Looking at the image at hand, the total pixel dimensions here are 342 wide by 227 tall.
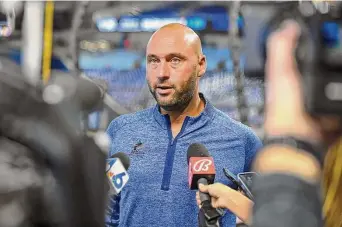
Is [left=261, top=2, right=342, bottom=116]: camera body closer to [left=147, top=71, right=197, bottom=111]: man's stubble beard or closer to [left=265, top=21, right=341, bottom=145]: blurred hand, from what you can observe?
[left=265, top=21, right=341, bottom=145]: blurred hand

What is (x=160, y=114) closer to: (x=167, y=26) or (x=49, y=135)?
(x=167, y=26)

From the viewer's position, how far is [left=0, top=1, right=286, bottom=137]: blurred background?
A: 2.92 m

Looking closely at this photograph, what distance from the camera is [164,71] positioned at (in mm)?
1418

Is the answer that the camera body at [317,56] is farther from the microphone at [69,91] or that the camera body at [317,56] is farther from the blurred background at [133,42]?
the blurred background at [133,42]

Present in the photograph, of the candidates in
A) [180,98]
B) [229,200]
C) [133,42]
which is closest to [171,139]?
[180,98]

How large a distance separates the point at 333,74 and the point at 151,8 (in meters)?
2.64

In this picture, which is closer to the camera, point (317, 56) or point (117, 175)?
point (317, 56)

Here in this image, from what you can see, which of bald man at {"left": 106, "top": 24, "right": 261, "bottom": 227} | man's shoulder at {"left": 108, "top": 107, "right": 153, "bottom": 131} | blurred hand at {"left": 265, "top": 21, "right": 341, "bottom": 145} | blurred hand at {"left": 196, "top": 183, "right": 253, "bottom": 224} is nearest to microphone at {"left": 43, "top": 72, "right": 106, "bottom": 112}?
blurred hand at {"left": 265, "top": 21, "right": 341, "bottom": 145}

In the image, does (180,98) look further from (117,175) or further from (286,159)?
(286,159)

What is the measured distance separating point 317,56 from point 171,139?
97 centimetres

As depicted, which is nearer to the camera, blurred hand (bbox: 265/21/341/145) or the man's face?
blurred hand (bbox: 265/21/341/145)

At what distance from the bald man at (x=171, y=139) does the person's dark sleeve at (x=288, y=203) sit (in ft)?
3.10

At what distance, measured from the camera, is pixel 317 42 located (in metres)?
0.45

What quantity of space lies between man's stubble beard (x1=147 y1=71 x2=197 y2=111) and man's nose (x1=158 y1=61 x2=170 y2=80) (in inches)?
1.4
